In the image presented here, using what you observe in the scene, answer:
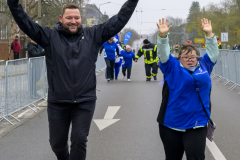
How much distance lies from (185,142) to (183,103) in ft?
1.20

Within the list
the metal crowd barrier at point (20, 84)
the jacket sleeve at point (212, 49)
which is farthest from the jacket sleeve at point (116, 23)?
the metal crowd barrier at point (20, 84)

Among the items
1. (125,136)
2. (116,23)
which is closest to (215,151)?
(125,136)

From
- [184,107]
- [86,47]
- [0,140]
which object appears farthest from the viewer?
[0,140]

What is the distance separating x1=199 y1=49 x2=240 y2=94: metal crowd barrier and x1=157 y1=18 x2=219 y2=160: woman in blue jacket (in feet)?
36.1

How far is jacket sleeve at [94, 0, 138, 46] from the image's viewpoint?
4.31m

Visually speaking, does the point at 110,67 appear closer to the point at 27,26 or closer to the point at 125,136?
the point at 125,136

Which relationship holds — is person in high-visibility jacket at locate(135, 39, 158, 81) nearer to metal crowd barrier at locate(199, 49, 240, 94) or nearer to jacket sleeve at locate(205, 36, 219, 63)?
metal crowd barrier at locate(199, 49, 240, 94)

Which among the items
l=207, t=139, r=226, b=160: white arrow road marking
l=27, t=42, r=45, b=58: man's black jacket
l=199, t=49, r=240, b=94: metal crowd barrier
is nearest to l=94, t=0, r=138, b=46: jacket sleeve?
l=207, t=139, r=226, b=160: white arrow road marking

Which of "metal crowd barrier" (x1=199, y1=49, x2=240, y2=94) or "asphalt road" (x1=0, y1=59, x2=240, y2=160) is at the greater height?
"metal crowd barrier" (x1=199, y1=49, x2=240, y2=94)

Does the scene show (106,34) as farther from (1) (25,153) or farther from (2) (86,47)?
(1) (25,153)

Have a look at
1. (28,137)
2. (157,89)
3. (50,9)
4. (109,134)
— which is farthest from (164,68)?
(50,9)

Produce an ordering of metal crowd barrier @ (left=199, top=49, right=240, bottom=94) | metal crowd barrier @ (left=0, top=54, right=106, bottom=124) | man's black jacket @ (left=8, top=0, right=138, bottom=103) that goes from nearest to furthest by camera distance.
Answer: man's black jacket @ (left=8, top=0, right=138, bottom=103) → metal crowd barrier @ (left=0, top=54, right=106, bottom=124) → metal crowd barrier @ (left=199, top=49, right=240, bottom=94)

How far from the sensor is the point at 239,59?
14.5 meters

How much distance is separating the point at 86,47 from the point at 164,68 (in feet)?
2.70
